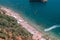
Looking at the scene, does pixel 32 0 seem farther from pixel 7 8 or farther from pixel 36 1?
pixel 7 8

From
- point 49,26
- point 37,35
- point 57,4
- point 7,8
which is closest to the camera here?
point 37,35

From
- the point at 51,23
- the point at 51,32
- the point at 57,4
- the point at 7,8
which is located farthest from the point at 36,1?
the point at 51,32

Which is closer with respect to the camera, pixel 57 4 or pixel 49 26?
pixel 49 26

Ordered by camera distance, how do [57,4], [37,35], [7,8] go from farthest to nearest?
[57,4] < [7,8] < [37,35]

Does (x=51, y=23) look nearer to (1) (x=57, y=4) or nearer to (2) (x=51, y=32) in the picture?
(2) (x=51, y=32)

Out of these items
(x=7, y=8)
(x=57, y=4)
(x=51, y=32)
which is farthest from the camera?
(x=57, y=4)

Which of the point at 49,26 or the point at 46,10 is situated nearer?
the point at 49,26
